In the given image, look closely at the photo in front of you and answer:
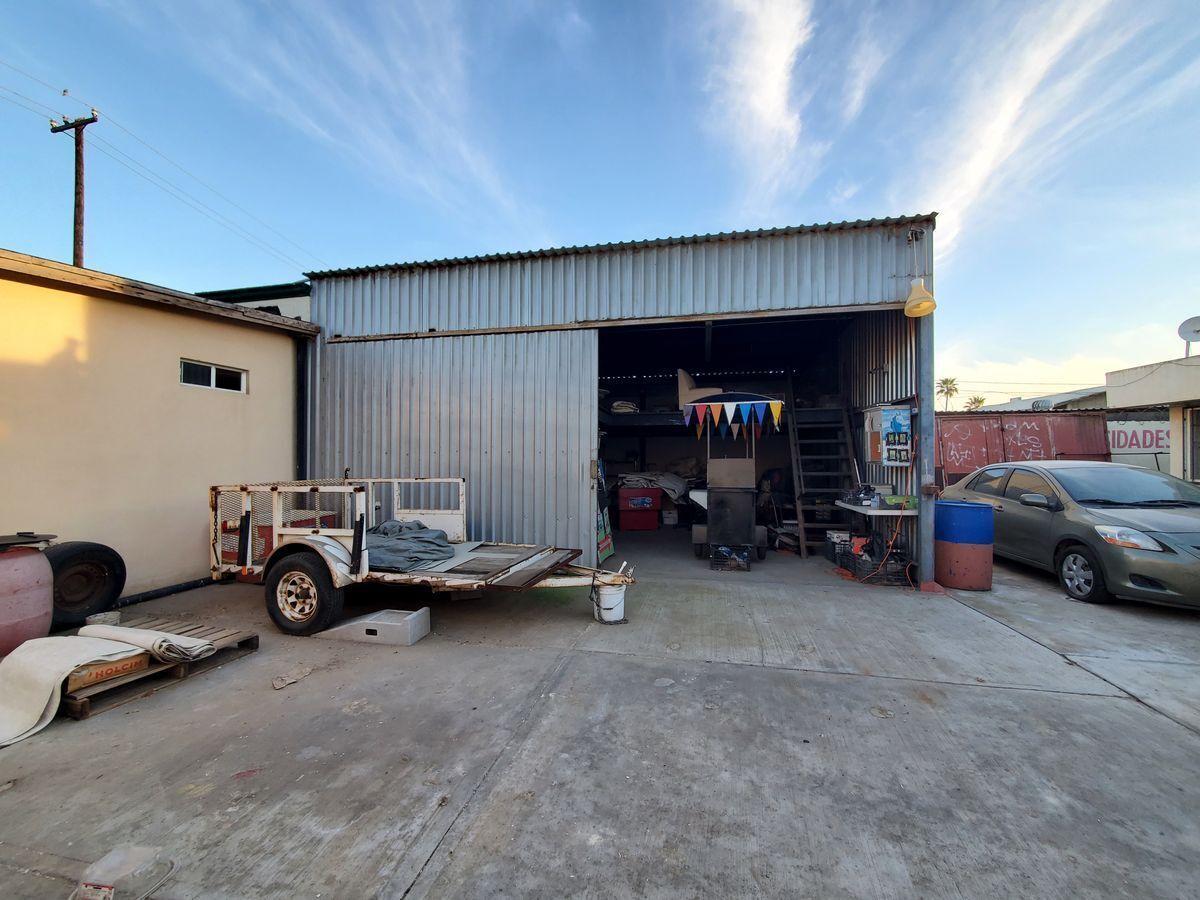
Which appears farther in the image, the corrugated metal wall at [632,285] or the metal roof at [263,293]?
the metal roof at [263,293]

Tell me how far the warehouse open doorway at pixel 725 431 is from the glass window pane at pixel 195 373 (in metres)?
5.48

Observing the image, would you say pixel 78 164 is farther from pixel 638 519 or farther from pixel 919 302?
pixel 919 302

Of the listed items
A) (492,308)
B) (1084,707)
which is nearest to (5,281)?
(492,308)

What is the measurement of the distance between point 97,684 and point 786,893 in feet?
13.9

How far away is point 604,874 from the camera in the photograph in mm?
1903

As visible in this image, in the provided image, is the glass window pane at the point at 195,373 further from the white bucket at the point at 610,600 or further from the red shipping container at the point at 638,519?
the red shipping container at the point at 638,519

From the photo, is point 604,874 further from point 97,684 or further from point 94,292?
point 94,292

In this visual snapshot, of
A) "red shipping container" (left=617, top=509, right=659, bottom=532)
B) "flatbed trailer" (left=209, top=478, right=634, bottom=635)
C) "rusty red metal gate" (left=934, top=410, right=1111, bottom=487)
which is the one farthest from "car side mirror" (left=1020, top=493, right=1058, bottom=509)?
"rusty red metal gate" (left=934, top=410, right=1111, bottom=487)

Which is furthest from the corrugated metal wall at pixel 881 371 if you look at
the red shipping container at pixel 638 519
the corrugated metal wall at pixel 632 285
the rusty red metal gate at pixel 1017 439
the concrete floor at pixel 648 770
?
the rusty red metal gate at pixel 1017 439

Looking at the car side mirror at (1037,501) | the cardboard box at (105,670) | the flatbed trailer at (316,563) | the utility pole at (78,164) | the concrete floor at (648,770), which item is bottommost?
the concrete floor at (648,770)

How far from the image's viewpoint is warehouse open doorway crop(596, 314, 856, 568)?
7.54 meters

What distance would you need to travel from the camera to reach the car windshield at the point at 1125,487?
5512 millimetres

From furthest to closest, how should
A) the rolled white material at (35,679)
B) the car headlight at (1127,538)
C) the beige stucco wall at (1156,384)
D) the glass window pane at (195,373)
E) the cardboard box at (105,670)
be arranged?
the beige stucco wall at (1156,384) → the glass window pane at (195,373) → the car headlight at (1127,538) → the cardboard box at (105,670) → the rolled white material at (35,679)

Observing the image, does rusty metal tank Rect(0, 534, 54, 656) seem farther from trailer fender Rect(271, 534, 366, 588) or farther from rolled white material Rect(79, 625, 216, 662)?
trailer fender Rect(271, 534, 366, 588)
